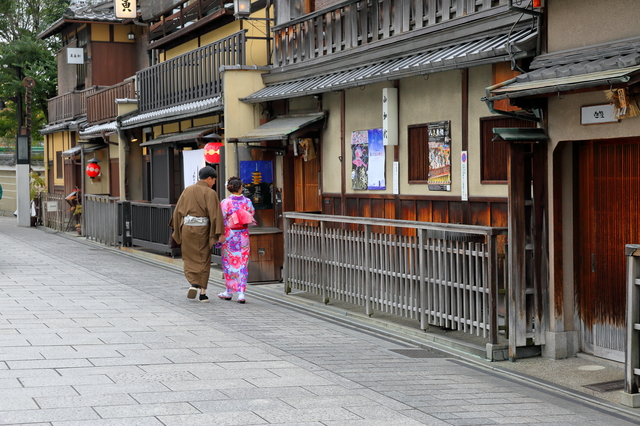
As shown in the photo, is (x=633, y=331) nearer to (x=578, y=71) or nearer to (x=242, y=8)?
(x=578, y=71)

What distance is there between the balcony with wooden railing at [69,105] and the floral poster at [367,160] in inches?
774

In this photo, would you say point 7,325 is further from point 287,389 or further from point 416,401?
point 416,401

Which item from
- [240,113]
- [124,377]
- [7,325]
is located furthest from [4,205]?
[124,377]

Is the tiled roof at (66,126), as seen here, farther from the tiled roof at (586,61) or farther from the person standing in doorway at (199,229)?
the tiled roof at (586,61)

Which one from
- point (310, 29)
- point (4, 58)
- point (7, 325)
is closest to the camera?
point (7, 325)

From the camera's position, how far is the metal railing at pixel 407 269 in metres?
9.05

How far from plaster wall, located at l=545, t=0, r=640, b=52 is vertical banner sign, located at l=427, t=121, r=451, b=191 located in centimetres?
250

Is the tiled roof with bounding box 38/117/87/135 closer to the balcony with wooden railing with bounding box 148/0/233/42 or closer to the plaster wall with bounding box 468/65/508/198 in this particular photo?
the balcony with wooden railing with bounding box 148/0/233/42

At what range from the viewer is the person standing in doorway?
509 inches

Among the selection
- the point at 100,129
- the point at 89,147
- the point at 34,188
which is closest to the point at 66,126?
the point at 89,147

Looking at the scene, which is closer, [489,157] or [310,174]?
[489,157]

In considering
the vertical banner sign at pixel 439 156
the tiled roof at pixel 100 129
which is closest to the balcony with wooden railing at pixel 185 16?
the tiled roof at pixel 100 129

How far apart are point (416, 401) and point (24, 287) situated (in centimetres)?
899

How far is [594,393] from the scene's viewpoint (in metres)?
7.54
